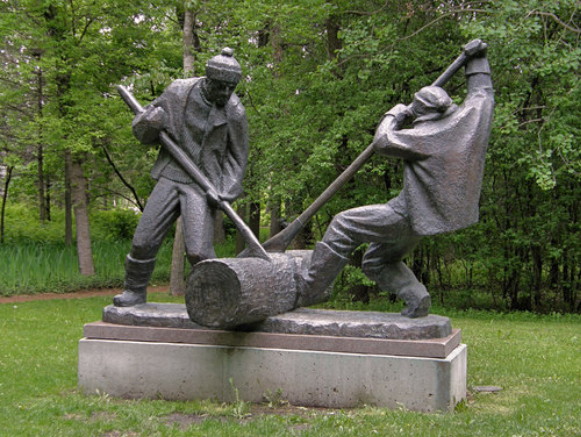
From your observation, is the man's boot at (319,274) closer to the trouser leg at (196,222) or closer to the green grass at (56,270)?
the trouser leg at (196,222)

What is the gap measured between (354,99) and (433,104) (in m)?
7.59

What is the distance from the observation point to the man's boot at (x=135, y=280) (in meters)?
7.04

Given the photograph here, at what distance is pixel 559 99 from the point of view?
38.5 ft

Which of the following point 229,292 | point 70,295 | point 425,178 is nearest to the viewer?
point 229,292

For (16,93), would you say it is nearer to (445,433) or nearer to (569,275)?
(569,275)

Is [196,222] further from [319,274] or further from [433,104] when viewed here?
[433,104]

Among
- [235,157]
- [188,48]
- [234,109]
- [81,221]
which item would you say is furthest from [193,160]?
[81,221]

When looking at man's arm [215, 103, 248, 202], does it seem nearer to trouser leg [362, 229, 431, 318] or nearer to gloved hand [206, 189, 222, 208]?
gloved hand [206, 189, 222, 208]

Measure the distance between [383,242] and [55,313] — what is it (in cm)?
844

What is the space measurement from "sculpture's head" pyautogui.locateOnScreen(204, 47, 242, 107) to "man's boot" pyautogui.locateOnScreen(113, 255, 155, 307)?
1.74 meters

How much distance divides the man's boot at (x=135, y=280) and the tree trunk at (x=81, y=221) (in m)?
10.6

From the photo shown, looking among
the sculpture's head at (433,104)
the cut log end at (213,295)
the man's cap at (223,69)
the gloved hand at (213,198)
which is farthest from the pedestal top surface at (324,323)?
the man's cap at (223,69)

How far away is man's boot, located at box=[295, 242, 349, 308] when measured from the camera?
661 centimetres

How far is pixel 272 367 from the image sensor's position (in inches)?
244
